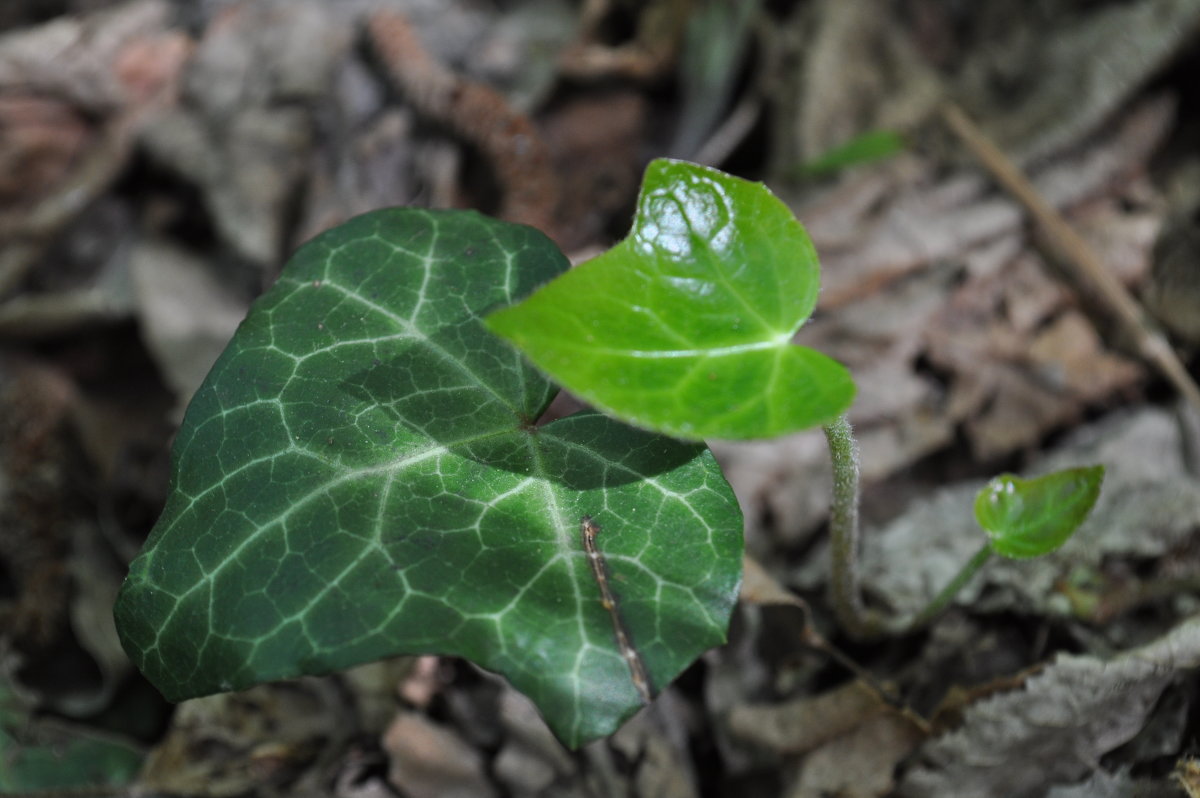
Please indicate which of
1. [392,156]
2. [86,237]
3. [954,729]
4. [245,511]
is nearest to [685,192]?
[245,511]

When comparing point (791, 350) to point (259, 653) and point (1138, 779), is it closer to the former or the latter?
point (259, 653)

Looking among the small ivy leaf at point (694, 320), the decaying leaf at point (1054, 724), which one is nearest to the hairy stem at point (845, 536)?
the small ivy leaf at point (694, 320)

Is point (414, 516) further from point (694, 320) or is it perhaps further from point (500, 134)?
point (500, 134)

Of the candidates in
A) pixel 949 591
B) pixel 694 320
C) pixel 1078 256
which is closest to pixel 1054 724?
pixel 949 591

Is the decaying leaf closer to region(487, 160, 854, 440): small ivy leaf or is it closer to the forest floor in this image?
the forest floor

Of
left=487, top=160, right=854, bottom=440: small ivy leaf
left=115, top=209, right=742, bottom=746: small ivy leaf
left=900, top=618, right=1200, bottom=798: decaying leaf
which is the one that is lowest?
left=900, top=618, right=1200, bottom=798: decaying leaf

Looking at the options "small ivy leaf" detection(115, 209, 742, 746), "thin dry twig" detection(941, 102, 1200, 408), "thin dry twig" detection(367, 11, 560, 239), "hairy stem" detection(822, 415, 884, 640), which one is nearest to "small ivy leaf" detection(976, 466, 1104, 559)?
"hairy stem" detection(822, 415, 884, 640)

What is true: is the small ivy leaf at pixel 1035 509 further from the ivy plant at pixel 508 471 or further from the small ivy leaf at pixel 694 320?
the small ivy leaf at pixel 694 320
